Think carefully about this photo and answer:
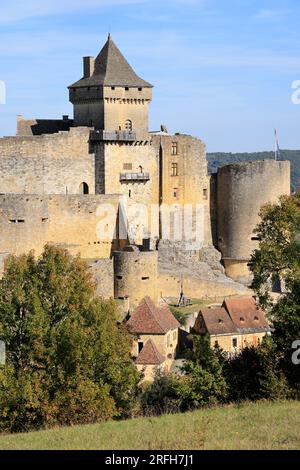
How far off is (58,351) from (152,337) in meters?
9.82

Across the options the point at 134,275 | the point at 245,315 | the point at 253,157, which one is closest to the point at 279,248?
the point at 245,315

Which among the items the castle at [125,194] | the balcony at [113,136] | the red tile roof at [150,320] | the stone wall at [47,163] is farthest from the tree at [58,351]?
the balcony at [113,136]

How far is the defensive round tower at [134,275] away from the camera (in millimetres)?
43062

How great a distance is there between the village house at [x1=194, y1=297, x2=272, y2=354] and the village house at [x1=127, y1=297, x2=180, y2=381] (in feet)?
3.97

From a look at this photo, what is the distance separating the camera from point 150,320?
4016 centimetres

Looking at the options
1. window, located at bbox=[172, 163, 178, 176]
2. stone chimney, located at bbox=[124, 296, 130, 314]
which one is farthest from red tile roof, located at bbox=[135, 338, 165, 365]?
window, located at bbox=[172, 163, 178, 176]

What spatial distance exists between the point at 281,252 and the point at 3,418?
912cm

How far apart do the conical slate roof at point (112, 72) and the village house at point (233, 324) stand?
1242 centimetres

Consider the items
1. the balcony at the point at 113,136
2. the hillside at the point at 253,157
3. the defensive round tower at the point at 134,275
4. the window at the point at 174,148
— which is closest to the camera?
the defensive round tower at the point at 134,275

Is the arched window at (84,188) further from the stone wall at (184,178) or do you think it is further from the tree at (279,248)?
the tree at (279,248)

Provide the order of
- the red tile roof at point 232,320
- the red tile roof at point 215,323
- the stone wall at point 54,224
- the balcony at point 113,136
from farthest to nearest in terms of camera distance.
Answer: the balcony at point 113,136, the stone wall at point 54,224, the red tile roof at point 232,320, the red tile roof at point 215,323

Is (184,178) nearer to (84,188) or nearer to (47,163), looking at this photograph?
(84,188)

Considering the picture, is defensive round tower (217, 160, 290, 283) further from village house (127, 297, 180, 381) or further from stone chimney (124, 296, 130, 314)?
village house (127, 297, 180, 381)
